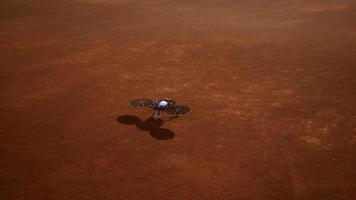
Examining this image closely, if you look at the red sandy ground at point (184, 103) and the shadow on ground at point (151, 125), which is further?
the shadow on ground at point (151, 125)

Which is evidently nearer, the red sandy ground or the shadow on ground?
the red sandy ground

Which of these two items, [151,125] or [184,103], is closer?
[151,125]

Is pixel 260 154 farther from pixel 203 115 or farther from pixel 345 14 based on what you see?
pixel 345 14

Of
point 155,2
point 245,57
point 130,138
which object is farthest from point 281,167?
point 155,2
